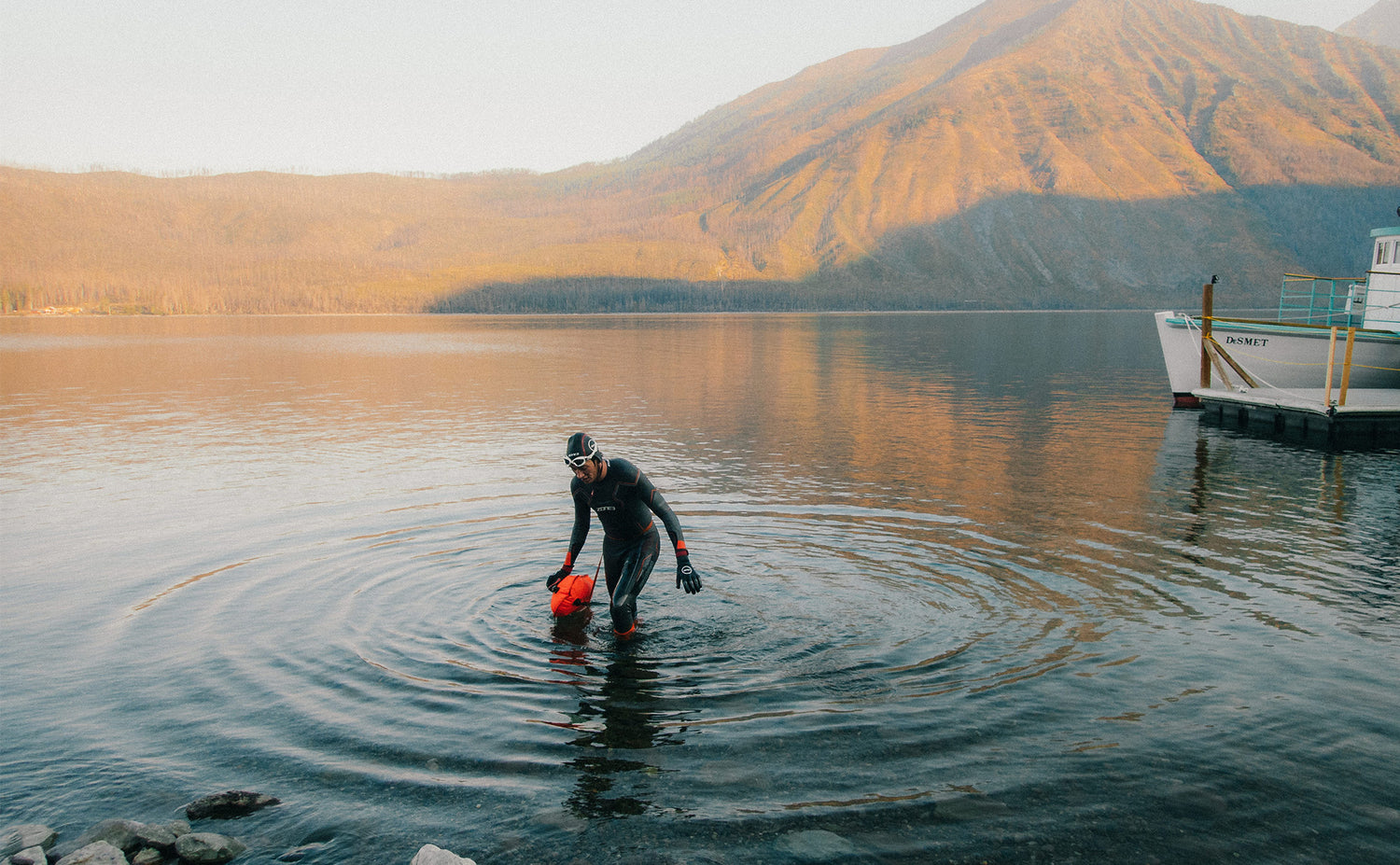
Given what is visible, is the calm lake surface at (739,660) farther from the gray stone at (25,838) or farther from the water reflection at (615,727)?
the gray stone at (25,838)

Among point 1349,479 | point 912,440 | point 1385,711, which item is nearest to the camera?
point 1385,711

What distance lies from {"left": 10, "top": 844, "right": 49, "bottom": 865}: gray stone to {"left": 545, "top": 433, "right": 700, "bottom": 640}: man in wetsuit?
6.34 m

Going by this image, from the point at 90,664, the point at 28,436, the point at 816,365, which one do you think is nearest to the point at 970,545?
the point at 90,664

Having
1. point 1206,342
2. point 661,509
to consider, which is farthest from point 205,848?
point 1206,342

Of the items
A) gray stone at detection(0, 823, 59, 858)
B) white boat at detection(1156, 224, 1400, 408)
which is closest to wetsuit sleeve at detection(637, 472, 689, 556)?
gray stone at detection(0, 823, 59, 858)

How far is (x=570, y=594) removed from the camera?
12.6 metres

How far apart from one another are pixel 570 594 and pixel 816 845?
607 cm

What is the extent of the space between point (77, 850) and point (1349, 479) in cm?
2813

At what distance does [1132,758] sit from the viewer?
28.2 feet

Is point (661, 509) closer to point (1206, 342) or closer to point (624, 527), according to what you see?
point (624, 527)

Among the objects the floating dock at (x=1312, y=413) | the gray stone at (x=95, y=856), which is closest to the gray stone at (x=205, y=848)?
the gray stone at (x=95, y=856)

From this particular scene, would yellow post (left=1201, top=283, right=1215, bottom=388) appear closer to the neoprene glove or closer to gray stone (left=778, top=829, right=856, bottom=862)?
the neoprene glove

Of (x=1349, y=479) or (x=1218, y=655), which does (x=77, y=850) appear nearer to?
(x=1218, y=655)

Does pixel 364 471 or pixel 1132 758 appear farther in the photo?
pixel 364 471
